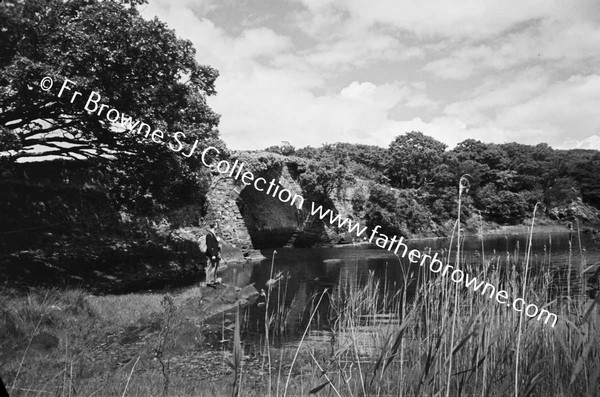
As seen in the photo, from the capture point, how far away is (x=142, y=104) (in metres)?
15.8

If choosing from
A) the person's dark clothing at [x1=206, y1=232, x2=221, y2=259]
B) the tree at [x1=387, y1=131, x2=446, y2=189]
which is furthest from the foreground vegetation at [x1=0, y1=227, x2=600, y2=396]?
the tree at [x1=387, y1=131, x2=446, y2=189]

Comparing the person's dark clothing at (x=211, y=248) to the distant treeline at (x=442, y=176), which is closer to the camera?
the person's dark clothing at (x=211, y=248)

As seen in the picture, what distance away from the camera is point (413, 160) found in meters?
65.4

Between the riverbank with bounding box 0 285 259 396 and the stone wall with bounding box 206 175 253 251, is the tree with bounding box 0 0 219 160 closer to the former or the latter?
the riverbank with bounding box 0 285 259 396

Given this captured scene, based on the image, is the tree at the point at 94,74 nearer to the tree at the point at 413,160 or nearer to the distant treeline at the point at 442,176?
the distant treeline at the point at 442,176

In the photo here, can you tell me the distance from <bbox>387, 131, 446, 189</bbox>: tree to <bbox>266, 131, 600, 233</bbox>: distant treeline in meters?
0.15

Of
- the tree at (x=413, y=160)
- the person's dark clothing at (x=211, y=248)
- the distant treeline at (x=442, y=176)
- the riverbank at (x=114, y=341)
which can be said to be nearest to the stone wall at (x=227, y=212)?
the distant treeline at (x=442, y=176)

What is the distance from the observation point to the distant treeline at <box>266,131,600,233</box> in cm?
5078

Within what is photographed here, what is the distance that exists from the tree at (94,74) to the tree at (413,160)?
51.4m

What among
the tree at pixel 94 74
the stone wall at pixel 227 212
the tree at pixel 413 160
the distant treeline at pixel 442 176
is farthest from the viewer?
the tree at pixel 413 160

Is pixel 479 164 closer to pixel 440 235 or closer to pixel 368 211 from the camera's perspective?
pixel 440 235

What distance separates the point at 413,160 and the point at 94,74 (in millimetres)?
55965

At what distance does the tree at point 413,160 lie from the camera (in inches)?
2566

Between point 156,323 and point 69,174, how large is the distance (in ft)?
42.6
